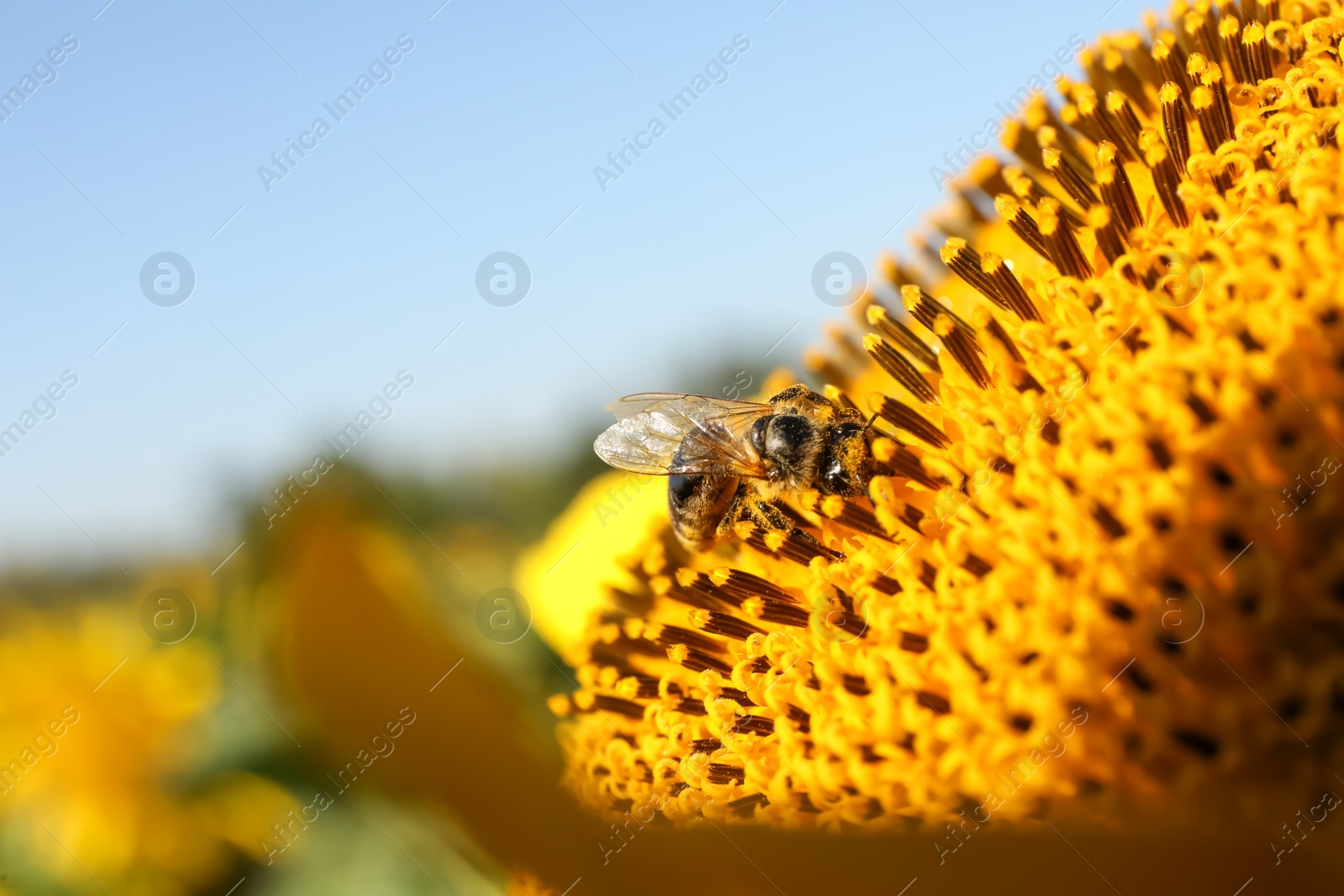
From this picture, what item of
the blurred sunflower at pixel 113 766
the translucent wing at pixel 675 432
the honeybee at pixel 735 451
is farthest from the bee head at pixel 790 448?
the blurred sunflower at pixel 113 766

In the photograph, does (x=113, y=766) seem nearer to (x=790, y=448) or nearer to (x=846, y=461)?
(x=790, y=448)

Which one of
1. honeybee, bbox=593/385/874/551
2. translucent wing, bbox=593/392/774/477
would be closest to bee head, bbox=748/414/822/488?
honeybee, bbox=593/385/874/551

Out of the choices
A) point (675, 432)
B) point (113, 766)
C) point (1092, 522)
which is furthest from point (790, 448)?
point (113, 766)

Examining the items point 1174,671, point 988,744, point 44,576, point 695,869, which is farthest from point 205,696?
point 1174,671

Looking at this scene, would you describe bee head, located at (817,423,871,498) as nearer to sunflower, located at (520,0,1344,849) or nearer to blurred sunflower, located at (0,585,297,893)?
sunflower, located at (520,0,1344,849)

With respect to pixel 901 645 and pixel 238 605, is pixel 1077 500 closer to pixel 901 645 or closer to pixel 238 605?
pixel 901 645
